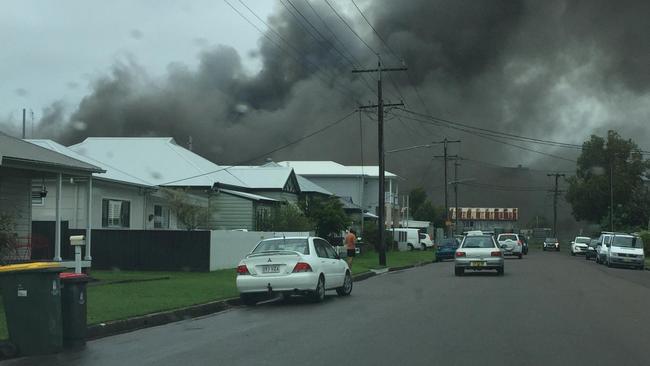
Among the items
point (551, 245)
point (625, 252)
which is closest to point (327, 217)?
point (625, 252)

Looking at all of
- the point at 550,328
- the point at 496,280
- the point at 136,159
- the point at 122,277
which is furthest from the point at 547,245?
the point at 550,328

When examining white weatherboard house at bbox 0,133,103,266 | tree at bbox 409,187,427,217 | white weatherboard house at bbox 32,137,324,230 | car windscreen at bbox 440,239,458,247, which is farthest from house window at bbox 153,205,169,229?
tree at bbox 409,187,427,217

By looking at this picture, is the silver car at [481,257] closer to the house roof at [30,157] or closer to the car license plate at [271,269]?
the car license plate at [271,269]

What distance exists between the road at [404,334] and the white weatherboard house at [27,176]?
6153 millimetres

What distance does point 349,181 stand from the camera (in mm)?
75688

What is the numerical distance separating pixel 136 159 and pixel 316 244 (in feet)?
75.9

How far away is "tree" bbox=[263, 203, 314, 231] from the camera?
35812mm

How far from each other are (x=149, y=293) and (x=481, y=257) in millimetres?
13578

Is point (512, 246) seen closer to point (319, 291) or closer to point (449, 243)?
point (449, 243)

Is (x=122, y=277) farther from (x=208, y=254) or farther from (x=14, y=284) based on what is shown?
(x=14, y=284)

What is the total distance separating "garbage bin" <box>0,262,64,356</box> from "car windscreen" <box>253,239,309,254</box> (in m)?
7.07

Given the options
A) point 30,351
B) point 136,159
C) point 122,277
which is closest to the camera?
point 30,351

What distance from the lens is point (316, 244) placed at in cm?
1706

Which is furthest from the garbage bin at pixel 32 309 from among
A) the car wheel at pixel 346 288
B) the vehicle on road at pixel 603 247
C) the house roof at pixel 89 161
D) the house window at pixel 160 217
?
the vehicle on road at pixel 603 247
